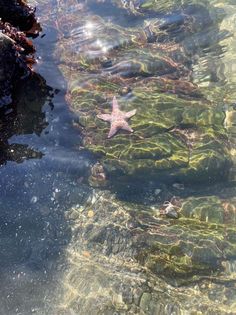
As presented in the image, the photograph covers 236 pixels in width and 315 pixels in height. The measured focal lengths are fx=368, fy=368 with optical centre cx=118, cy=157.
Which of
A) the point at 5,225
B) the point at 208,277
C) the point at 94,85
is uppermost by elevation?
the point at 94,85

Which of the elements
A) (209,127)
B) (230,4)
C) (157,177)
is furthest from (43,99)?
(230,4)

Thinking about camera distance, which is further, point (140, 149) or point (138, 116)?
point (138, 116)

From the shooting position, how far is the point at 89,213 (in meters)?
5.36

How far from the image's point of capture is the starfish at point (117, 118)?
20.5 ft

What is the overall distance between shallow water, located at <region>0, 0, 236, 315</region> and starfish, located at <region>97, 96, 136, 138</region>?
0.46 meters

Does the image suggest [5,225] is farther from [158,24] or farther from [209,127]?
[158,24]

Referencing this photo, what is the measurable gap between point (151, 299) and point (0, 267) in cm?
194

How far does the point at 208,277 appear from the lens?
4742 mm

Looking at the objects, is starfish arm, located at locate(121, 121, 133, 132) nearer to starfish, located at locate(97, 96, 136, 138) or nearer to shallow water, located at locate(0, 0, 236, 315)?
starfish, located at locate(97, 96, 136, 138)

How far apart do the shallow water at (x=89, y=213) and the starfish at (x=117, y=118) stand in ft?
1.49

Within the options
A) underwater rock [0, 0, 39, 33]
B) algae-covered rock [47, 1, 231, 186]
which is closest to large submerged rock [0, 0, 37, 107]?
underwater rock [0, 0, 39, 33]

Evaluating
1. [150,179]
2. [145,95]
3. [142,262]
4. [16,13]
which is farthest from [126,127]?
[16,13]

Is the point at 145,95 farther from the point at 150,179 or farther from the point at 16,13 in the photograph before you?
the point at 16,13

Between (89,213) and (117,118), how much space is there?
1859 mm
